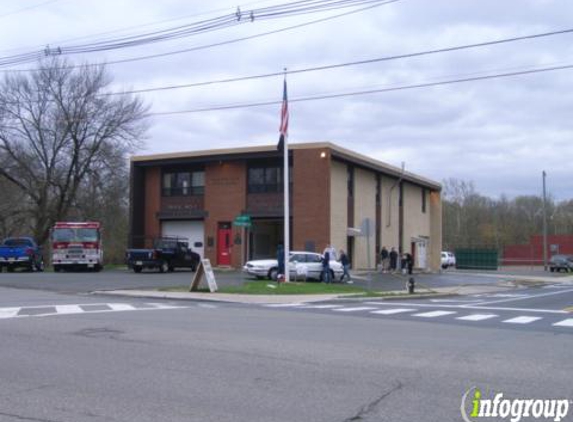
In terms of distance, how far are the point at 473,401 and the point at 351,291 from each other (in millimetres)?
18872

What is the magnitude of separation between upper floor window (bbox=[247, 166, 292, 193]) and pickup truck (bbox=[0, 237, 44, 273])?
42.4 ft

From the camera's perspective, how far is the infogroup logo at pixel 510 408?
23.5ft

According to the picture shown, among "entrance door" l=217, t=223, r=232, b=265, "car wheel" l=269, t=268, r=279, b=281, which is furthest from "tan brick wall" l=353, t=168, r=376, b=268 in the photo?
"car wheel" l=269, t=268, r=279, b=281

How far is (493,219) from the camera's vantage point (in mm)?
110625

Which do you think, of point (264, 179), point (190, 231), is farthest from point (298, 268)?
point (190, 231)

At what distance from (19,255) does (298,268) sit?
16776 mm

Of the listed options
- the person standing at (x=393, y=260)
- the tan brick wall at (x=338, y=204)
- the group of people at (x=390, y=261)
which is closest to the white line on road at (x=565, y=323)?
the tan brick wall at (x=338, y=204)

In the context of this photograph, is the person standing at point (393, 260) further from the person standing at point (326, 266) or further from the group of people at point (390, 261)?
the person standing at point (326, 266)

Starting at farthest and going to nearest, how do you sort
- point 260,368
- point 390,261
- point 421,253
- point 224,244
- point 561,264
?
point 561,264 → point 421,253 → point 390,261 → point 224,244 → point 260,368

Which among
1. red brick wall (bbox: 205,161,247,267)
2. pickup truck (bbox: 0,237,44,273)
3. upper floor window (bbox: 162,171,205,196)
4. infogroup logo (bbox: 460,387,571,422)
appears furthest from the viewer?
upper floor window (bbox: 162,171,205,196)

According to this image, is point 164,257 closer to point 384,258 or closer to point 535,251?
point 384,258

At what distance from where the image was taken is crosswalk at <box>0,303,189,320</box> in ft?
53.2

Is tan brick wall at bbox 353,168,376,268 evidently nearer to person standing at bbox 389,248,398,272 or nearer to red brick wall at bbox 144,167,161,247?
person standing at bbox 389,248,398,272

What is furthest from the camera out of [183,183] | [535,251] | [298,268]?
[535,251]
